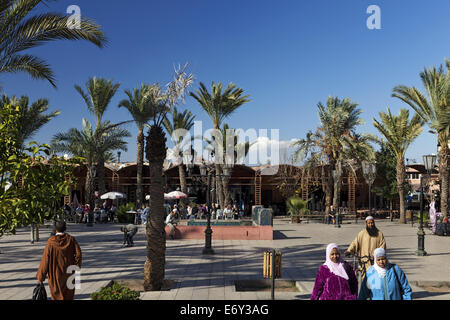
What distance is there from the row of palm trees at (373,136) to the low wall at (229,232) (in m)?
10.5

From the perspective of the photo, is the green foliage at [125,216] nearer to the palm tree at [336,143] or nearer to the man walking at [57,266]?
the palm tree at [336,143]

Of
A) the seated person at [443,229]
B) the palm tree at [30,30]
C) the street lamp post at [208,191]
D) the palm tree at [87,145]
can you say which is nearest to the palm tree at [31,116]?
the palm tree at [87,145]

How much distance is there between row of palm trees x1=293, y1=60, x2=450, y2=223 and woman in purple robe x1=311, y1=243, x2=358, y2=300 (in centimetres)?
1899

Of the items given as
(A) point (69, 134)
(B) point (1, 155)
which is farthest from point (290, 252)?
(A) point (69, 134)

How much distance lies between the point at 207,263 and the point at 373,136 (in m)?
21.0

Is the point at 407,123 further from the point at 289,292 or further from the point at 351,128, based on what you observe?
the point at 289,292

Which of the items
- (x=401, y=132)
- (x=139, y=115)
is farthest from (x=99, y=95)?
(x=401, y=132)

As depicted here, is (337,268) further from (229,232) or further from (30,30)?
(229,232)

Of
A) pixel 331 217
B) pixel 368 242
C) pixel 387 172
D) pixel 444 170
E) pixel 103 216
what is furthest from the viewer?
pixel 387 172

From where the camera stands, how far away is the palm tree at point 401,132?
26906 mm

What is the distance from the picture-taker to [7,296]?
27.3ft

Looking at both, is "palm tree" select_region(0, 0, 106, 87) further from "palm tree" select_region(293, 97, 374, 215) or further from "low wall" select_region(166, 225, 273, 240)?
"palm tree" select_region(293, 97, 374, 215)

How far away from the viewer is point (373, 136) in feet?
97.6

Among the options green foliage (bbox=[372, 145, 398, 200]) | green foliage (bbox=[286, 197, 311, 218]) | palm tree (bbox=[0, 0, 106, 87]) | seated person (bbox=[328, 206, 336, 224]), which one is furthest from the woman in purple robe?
green foliage (bbox=[372, 145, 398, 200])
